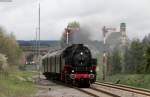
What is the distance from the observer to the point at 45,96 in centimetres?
2562

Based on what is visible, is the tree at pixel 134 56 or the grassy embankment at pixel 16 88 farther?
the tree at pixel 134 56

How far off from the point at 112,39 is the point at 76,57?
38418 millimetres

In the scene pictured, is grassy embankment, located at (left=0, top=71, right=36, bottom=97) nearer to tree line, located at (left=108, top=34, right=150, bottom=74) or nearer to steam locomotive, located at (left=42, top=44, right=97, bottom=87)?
steam locomotive, located at (left=42, top=44, right=97, bottom=87)

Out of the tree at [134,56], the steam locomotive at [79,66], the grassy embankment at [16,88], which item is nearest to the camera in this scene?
the grassy embankment at [16,88]

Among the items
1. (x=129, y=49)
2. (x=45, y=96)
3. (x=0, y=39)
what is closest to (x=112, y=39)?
(x=129, y=49)

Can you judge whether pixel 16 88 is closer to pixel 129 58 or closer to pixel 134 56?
pixel 134 56

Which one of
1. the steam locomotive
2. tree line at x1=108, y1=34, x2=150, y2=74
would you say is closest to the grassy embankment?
the steam locomotive

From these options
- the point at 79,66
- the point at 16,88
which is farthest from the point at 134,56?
the point at 16,88

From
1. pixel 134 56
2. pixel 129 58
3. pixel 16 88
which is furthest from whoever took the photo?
pixel 129 58

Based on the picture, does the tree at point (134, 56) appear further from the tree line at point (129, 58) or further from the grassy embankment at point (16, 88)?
the grassy embankment at point (16, 88)

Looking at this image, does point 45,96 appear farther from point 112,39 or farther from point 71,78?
point 112,39

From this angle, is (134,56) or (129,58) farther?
(129,58)

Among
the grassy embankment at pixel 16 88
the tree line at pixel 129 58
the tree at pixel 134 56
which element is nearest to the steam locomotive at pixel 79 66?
the grassy embankment at pixel 16 88

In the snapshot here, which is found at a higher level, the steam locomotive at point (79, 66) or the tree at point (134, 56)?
the tree at point (134, 56)
